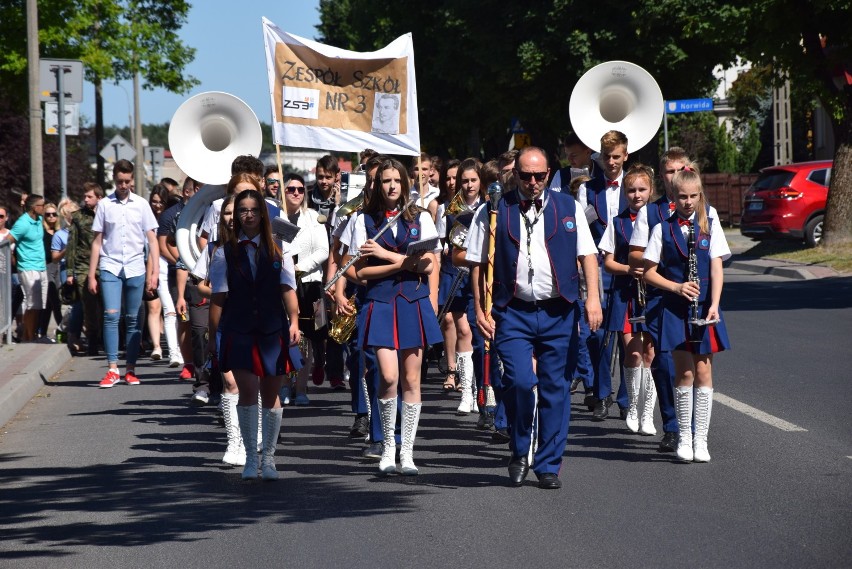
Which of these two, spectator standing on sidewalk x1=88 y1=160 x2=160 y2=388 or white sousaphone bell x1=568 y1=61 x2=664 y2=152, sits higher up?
white sousaphone bell x1=568 y1=61 x2=664 y2=152

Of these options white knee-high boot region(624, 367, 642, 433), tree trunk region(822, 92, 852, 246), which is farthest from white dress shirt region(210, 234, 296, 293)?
tree trunk region(822, 92, 852, 246)

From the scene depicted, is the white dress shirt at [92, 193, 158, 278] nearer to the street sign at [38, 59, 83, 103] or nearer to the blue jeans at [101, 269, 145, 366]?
the blue jeans at [101, 269, 145, 366]

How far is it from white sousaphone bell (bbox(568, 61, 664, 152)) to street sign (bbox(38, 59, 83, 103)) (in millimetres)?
10624

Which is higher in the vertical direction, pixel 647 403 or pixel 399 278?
pixel 399 278

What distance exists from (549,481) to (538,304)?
3.07 feet

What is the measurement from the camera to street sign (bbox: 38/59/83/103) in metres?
19.2

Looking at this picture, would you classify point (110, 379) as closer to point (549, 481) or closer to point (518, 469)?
point (518, 469)

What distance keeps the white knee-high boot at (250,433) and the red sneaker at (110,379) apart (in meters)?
5.15

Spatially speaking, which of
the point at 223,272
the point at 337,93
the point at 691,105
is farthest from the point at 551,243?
the point at 691,105

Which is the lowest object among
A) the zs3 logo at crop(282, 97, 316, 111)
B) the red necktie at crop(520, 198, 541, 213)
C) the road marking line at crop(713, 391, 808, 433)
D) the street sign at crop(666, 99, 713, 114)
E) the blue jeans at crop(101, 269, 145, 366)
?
the road marking line at crop(713, 391, 808, 433)

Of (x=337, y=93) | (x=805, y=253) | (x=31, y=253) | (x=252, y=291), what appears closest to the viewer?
(x=252, y=291)

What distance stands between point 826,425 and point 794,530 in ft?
9.68

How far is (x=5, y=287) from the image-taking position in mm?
15258

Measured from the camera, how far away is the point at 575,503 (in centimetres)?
685
